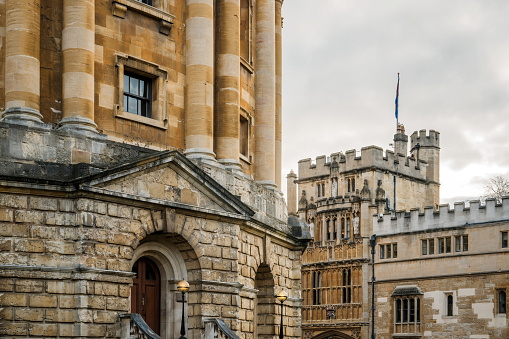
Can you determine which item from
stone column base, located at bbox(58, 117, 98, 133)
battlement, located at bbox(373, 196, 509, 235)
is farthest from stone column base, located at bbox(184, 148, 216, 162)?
battlement, located at bbox(373, 196, 509, 235)

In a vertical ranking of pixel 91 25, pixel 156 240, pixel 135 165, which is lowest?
pixel 156 240

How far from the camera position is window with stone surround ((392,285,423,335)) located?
72.5 metres

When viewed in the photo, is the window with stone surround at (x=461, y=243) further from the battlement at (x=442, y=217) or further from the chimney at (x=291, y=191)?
the chimney at (x=291, y=191)

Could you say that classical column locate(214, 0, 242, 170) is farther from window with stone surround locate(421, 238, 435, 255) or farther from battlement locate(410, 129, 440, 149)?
battlement locate(410, 129, 440, 149)

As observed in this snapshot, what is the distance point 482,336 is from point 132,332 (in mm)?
47524

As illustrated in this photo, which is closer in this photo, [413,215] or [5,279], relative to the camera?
[5,279]

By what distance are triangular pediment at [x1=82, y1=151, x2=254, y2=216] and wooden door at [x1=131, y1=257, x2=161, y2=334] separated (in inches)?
101

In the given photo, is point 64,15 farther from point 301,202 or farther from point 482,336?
point 301,202

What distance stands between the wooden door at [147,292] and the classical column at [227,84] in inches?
209

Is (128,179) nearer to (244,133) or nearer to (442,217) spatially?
(244,133)

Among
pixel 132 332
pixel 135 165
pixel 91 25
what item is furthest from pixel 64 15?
pixel 132 332

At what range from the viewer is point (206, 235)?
29.0 m

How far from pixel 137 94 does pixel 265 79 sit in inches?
337

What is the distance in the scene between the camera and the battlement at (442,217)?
6856 cm
